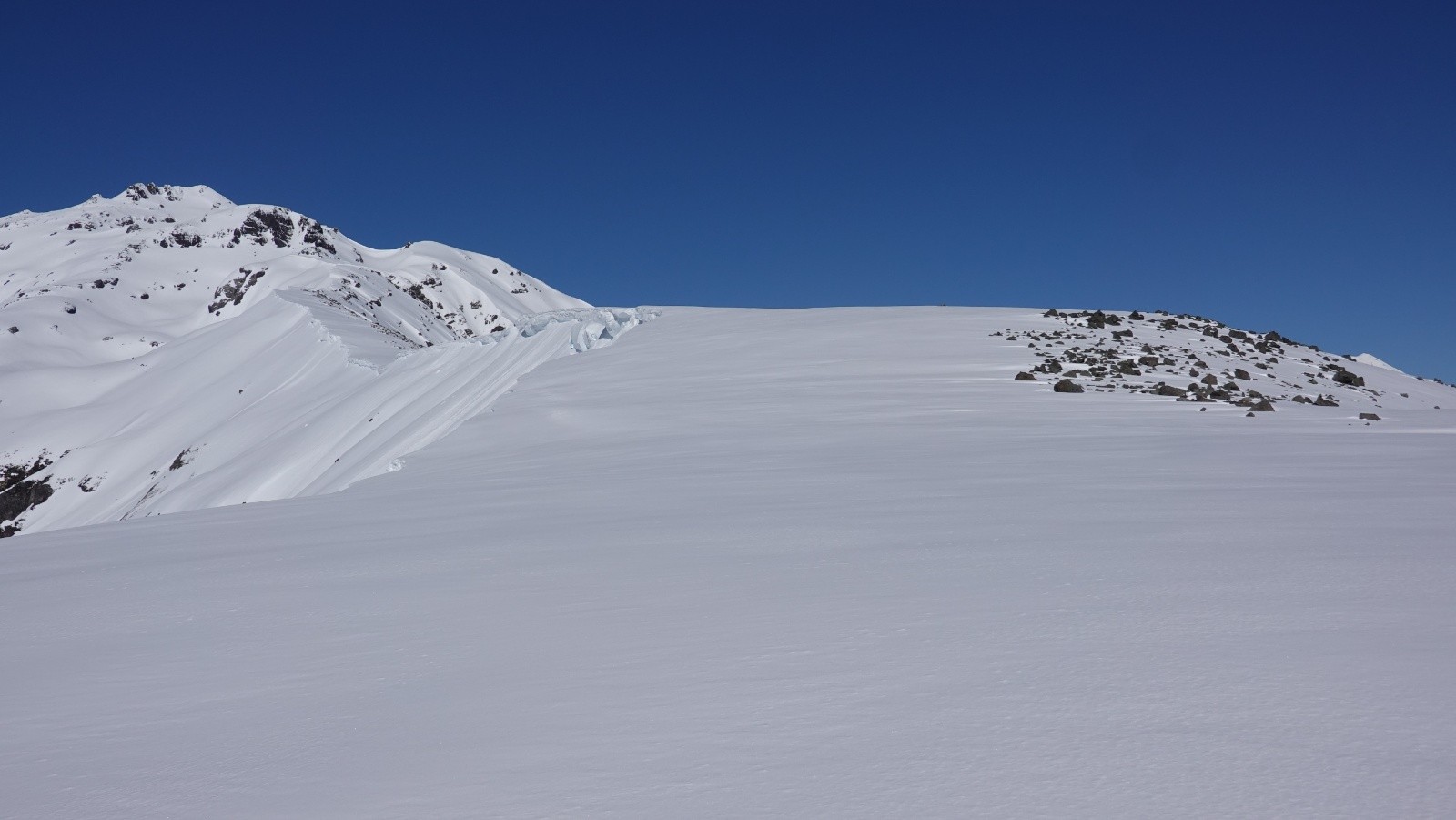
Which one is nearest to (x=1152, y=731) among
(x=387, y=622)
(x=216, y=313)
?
(x=387, y=622)

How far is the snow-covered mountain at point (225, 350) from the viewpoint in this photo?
23.7 meters

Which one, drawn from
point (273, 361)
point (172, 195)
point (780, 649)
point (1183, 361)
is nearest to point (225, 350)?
point (273, 361)

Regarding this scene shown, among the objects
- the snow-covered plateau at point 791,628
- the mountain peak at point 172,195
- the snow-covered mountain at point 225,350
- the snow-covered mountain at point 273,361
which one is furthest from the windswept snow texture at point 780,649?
the mountain peak at point 172,195

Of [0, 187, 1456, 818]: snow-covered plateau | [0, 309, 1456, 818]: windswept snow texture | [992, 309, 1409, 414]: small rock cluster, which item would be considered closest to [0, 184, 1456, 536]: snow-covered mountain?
[992, 309, 1409, 414]: small rock cluster

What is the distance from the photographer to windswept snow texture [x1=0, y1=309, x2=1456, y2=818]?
217 cm

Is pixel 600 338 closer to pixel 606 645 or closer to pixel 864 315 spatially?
pixel 864 315

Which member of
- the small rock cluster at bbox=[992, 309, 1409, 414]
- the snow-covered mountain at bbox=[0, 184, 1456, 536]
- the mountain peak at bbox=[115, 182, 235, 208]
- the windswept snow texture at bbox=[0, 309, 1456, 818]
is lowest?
the windswept snow texture at bbox=[0, 309, 1456, 818]

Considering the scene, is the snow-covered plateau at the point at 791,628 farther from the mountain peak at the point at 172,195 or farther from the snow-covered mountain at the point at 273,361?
the mountain peak at the point at 172,195

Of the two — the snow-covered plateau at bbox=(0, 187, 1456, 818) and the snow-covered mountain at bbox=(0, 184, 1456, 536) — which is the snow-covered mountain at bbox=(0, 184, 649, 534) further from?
the snow-covered plateau at bbox=(0, 187, 1456, 818)

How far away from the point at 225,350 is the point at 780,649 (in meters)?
54.7

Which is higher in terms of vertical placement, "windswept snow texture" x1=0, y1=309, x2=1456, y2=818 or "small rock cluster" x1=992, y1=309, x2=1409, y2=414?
"small rock cluster" x1=992, y1=309, x2=1409, y2=414

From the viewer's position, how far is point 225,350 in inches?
2013

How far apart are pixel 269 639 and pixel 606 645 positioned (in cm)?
137

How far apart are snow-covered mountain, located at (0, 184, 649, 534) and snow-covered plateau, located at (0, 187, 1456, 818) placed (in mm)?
11059
